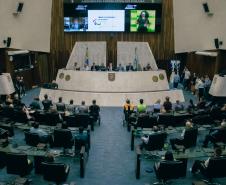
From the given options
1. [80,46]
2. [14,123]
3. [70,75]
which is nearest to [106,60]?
[80,46]

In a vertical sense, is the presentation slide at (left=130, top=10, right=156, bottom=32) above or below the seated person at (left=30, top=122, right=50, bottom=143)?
above

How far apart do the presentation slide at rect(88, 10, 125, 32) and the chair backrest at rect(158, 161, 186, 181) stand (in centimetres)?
1614

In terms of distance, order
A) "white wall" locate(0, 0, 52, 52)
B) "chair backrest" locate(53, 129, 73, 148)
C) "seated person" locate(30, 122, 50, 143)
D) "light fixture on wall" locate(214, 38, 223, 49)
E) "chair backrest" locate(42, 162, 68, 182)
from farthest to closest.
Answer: "light fixture on wall" locate(214, 38, 223, 49)
"white wall" locate(0, 0, 52, 52)
"seated person" locate(30, 122, 50, 143)
"chair backrest" locate(53, 129, 73, 148)
"chair backrest" locate(42, 162, 68, 182)

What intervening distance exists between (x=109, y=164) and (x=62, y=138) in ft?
5.32

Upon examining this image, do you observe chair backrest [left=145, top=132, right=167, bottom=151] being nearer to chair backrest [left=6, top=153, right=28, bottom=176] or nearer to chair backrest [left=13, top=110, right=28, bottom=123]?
chair backrest [left=6, top=153, right=28, bottom=176]

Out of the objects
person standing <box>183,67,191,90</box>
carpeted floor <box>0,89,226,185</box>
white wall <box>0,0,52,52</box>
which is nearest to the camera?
carpeted floor <box>0,89,226,185</box>

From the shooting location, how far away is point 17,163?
7918 mm

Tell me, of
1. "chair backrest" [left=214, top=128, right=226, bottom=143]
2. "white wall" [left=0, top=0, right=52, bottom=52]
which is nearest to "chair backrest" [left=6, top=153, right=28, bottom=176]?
"chair backrest" [left=214, top=128, right=226, bottom=143]

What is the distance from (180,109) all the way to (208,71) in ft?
27.6

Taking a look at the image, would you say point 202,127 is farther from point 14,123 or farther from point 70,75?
point 70,75

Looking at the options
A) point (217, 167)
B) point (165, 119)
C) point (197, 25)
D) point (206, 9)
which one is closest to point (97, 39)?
point (197, 25)

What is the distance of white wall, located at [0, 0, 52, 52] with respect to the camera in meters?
16.0

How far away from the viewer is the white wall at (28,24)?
16031 mm

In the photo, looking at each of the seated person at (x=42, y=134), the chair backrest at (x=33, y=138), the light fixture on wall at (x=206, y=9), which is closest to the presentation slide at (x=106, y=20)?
the light fixture on wall at (x=206, y=9)
